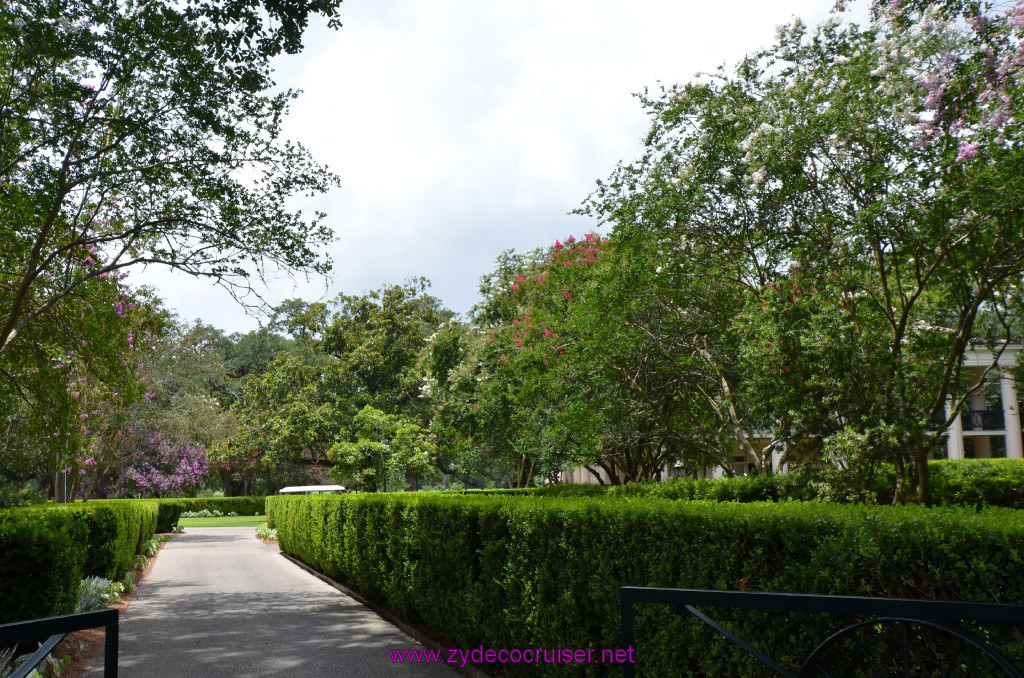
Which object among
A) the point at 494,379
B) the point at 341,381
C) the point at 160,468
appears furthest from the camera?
the point at 160,468

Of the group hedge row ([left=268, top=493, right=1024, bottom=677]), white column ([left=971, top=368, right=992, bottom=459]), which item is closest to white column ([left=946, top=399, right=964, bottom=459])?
white column ([left=971, top=368, right=992, bottom=459])

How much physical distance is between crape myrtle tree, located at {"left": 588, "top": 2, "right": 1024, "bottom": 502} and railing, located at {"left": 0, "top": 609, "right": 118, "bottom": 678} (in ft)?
27.8

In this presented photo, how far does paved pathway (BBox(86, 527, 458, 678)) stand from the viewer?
7375 millimetres

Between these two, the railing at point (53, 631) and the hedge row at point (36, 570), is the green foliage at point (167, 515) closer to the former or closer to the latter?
the hedge row at point (36, 570)

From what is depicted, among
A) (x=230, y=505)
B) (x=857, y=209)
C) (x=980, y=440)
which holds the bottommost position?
(x=230, y=505)

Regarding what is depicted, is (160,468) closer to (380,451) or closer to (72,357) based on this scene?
A: (380,451)

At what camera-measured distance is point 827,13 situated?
35.8 ft

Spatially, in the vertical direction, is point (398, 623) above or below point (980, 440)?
below

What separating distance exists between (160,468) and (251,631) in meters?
28.8

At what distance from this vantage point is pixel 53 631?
2236mm

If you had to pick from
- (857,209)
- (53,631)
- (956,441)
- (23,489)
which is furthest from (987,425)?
(23,489)

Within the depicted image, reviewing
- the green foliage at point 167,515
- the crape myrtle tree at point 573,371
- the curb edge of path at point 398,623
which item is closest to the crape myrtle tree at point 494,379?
the crape myrtle tree at point 573,371

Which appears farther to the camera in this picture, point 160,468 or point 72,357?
point 160,468

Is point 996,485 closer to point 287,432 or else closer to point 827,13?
point 827,13
